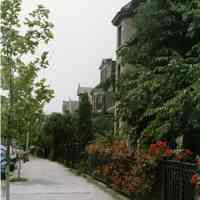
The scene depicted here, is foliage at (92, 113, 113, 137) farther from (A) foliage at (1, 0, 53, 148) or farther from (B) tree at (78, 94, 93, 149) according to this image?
(A) foliage at (1, 0, 53, 148)

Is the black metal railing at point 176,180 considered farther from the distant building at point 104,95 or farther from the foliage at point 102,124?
the distant building at point 104,95

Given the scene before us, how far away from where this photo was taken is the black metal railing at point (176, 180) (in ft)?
33.0

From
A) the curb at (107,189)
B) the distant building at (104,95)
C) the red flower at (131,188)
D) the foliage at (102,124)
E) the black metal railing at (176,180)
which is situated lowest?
the curb at (107,189)

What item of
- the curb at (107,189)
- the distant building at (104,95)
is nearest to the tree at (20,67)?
the curb at (107,189)

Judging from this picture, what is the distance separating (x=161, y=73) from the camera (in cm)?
1641

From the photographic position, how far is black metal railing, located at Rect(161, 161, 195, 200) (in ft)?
33.0

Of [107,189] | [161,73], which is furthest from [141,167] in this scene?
[107,189]

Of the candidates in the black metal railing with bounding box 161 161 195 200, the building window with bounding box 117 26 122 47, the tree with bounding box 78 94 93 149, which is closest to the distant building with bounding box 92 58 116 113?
the tree with bounding box 78 94 93 149

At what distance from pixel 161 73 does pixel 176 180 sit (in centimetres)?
606

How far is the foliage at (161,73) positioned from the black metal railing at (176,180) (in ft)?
5.85

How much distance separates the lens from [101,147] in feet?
72.8

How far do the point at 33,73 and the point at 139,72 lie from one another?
8526 millimetres

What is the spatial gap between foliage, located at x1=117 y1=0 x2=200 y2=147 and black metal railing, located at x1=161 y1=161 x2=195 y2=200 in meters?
1.78

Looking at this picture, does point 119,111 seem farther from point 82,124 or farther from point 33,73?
point 82,124
